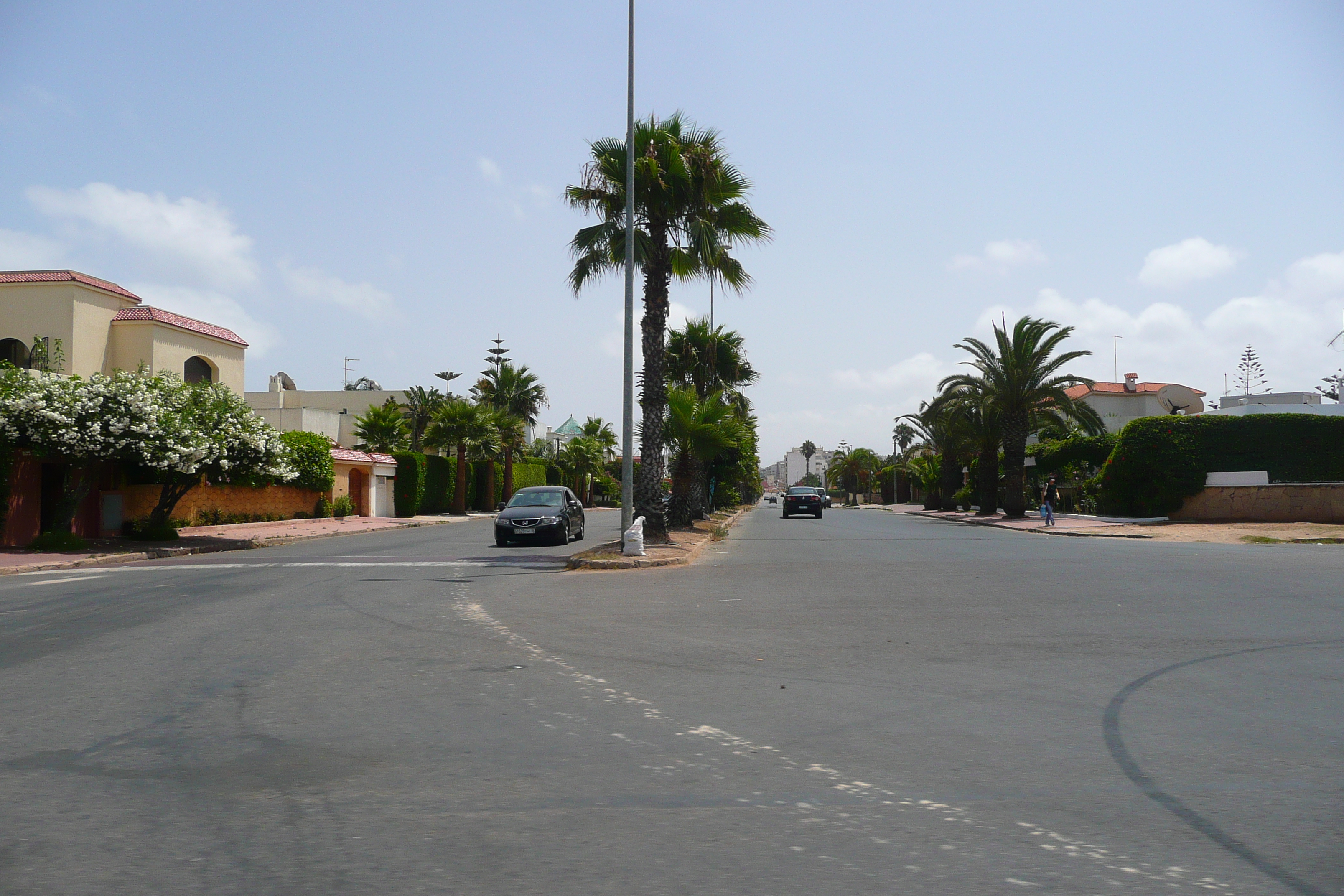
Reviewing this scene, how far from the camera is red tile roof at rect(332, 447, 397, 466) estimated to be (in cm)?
4484

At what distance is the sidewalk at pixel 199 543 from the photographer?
68.1 ft

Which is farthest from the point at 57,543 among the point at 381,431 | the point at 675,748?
the point at 381,431

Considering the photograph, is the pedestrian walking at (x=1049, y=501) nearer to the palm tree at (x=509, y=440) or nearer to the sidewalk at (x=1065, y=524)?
the sidewalk at (x=1065, y=524)

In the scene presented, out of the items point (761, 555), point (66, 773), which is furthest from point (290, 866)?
point (761, 555)

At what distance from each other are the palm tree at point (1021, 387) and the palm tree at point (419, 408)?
38054 millimetres

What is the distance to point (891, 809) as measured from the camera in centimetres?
454

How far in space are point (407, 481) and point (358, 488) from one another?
3.07 metres

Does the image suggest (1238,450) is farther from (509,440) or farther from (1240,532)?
(509,440)

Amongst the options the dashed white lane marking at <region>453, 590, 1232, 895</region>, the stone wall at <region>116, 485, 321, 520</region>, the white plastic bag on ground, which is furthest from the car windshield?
the dashed white lane marking at <region>453, 590, 1232, 895</region>

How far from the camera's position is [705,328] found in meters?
37.9

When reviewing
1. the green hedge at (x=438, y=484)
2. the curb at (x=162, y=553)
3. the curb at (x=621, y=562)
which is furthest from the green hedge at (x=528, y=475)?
the curb at (x=621, y=562)

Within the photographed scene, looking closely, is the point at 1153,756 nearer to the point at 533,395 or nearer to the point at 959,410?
the point at 959,410

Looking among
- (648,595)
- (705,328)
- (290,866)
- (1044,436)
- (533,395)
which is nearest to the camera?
(290,866)

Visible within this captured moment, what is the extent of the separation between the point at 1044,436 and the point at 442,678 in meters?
52.8
